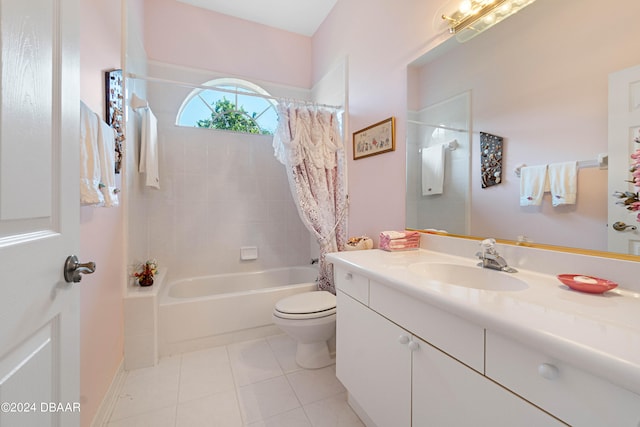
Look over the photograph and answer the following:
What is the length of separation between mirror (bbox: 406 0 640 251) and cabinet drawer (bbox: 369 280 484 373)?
0.58 metres

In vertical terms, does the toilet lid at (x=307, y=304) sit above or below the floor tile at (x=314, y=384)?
above

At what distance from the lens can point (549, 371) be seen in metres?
0.53

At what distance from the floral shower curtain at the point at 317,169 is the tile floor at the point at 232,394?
753 millimetres

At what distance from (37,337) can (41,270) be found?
6.0 inches

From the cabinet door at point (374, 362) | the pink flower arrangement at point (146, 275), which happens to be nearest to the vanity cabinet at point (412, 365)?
the cabinet door at point (374, 362)

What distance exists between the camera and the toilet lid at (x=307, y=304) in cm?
174

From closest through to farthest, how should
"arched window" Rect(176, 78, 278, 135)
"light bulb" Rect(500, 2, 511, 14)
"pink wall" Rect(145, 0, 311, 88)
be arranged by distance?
"light bulb" Rect(500, 2, 511, 14), "pink wall" Rect(145, 0, 311, 88), "arched window" Rect(176, 78, 278, 135)

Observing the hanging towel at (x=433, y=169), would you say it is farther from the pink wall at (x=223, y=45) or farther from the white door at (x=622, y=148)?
the pink wall at (x=223, y=45)

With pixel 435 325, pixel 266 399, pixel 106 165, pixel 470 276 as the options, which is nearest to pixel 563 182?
pixel 470 276

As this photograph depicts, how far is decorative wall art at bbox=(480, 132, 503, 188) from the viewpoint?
117cm

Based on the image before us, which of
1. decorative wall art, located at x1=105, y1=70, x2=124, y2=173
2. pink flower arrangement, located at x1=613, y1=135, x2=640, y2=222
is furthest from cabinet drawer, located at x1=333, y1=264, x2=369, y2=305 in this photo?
decorative wall art, located at x1=105, y1=70, x2=124, y2=173

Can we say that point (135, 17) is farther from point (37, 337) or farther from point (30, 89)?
point (37, 337)

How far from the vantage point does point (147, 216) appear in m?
2.51

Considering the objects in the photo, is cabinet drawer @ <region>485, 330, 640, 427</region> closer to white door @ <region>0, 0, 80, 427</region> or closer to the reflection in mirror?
the reflection in mirror
